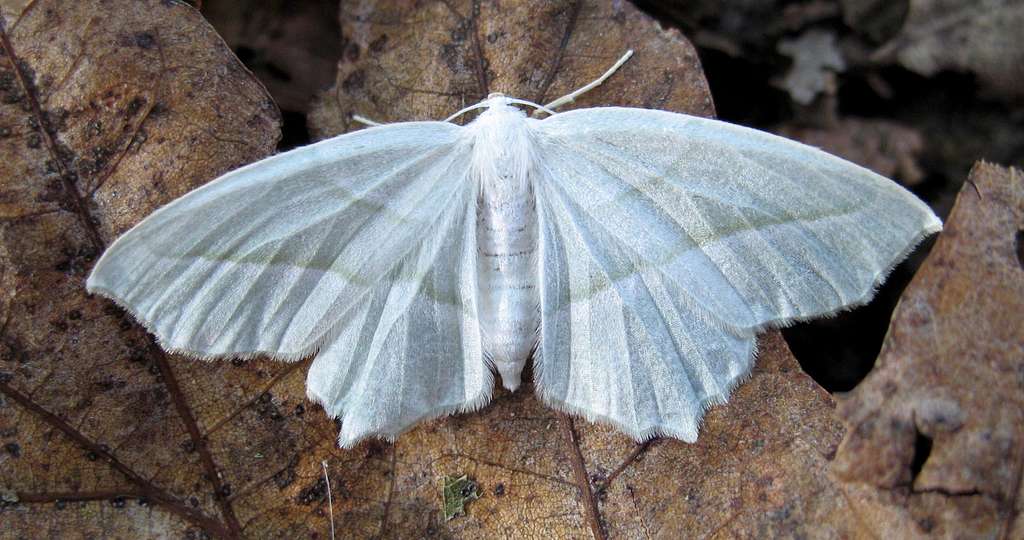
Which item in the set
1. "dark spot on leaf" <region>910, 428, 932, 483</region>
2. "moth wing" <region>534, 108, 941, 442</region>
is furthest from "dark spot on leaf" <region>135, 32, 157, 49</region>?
"dark spot on leaf" <region>910, 428, 932, 483</region>

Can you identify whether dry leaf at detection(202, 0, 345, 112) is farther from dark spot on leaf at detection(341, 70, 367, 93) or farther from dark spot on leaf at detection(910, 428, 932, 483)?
dark spot on leaf at detection(910, 428, 932, 483)

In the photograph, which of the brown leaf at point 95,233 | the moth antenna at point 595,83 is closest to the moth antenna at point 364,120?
the brown leaf at point 95,233

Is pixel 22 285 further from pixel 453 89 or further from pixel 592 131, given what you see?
pixel 592 131

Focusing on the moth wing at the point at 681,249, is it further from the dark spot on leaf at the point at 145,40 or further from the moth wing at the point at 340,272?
the dark spot on leaf at the point at 145,40

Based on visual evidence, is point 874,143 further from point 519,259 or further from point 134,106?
point 134,106

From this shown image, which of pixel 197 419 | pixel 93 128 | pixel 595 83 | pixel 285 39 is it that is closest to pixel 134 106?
pixel 93 128
